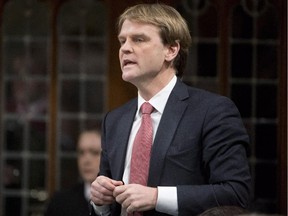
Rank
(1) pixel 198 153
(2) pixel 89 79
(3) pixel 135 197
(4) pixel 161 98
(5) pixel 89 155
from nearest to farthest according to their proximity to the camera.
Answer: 1. (3) pixel 135 197
2. (1) pixel 198 153
3. (4) pixel 161 98
4. (5) pixel 89 155
5. (2) pixel 89 79

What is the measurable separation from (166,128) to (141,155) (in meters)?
0.11

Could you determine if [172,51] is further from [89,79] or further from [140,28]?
[89,79]

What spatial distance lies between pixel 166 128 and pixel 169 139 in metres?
0.04

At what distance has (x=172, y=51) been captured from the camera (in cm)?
336

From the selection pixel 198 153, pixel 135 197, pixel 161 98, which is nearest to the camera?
pixel 135 197

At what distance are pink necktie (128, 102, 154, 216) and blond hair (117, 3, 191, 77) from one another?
0.25 metres

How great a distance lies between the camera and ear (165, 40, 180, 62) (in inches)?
132

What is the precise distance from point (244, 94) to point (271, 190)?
0.52 m

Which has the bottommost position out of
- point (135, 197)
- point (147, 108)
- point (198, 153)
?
point (135, 197)

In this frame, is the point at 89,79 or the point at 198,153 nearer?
the point at 198,153

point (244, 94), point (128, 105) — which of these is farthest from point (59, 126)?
point (128, 105)

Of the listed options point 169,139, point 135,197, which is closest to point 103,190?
point 135,197

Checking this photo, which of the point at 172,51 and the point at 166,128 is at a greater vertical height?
the point at 172,51

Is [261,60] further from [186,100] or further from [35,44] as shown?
[186,100]
